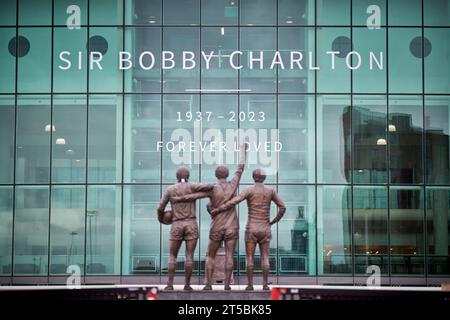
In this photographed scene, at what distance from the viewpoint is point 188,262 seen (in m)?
19.5

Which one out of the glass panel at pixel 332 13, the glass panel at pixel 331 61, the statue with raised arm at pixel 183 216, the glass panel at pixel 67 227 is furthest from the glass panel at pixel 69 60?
the statue with raised arm at pixel 183 216

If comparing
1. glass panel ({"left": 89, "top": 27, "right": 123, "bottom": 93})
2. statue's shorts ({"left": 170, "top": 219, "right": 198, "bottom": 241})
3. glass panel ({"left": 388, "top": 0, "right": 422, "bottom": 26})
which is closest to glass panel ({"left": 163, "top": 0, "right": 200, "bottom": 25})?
glass panel ({"left": 89, "top": 27, "right": 123, "bottom": 93})

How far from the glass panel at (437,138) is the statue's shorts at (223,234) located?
10826 mm

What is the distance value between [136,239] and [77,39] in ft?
19.7

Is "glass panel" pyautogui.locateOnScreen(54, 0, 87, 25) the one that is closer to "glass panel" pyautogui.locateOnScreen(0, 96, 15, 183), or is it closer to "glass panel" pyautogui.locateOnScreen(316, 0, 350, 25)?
"glass panel" pyautogui.locateOnScreen(0, 96, 15, 183)

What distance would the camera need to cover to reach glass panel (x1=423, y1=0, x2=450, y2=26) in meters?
29.0

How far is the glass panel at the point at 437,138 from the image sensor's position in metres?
28.6

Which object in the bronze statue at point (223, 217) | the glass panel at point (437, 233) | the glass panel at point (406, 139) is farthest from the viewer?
the glass panel at point (406, 139)

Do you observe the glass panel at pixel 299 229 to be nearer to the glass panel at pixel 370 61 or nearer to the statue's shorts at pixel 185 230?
the glass panel at pixel 370 61

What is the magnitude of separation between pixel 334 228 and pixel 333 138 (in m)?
2.56

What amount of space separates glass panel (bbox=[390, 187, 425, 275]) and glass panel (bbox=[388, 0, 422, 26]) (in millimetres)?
4780

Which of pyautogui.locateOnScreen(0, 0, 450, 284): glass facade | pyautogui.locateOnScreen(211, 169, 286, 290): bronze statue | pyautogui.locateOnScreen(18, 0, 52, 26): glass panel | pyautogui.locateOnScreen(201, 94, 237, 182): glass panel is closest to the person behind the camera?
pyautogui.locateOnScreen(211, 169, 286, 290): bronze statue

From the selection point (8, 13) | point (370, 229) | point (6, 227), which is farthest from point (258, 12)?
point (6, 227)
